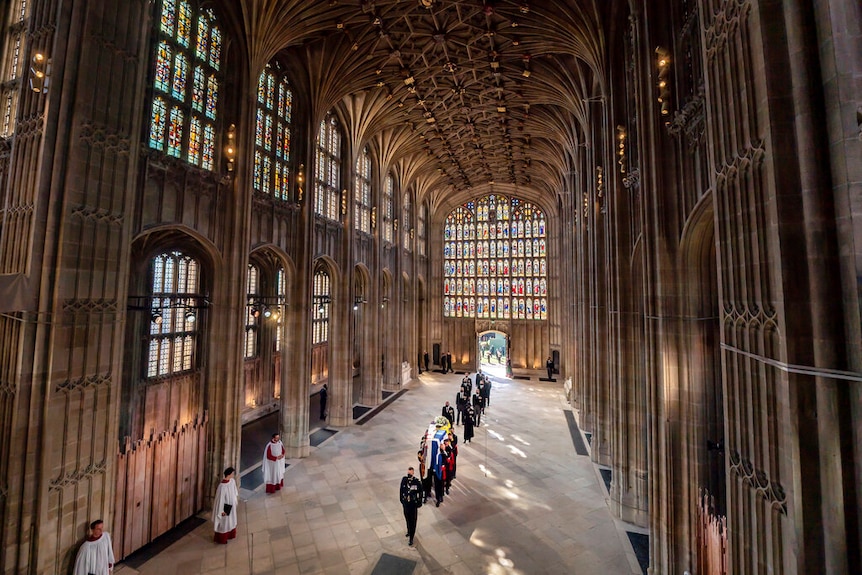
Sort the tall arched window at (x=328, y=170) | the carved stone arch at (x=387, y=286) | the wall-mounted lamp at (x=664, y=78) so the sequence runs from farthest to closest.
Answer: the carved stone arch at (x=387, y=286) < the tall arched window at (x=328, y=170) < the wall-mounted lamp at (x=664, y=78)

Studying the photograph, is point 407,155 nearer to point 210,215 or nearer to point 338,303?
point 338,303

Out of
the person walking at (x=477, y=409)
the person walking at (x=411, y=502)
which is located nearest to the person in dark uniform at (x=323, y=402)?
the person walking at (x=477, y=409)

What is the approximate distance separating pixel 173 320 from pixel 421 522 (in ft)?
32.7

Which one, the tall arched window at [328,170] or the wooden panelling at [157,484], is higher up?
the tall arched window at [328,170]

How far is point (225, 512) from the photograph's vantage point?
25.7 feet

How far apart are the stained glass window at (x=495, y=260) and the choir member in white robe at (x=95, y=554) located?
25935mm

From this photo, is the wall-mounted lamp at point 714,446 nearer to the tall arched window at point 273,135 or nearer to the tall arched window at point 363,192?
the tall arched window at point 273,135

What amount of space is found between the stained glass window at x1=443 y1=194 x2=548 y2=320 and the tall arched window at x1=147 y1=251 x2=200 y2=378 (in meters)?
21.0

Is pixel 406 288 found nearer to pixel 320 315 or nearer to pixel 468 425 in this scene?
pixel 320 315

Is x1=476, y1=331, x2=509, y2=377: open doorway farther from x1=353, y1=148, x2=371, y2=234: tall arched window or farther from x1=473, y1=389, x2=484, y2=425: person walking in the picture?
x1=353, y1=148, x2=371, y2=234: tall arched window

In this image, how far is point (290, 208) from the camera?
12.9m

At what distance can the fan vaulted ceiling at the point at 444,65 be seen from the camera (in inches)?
452

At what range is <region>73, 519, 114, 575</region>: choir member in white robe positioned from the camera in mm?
6078

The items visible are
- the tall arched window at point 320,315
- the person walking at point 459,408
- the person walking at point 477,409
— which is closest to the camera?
the person walking at point 459,408
